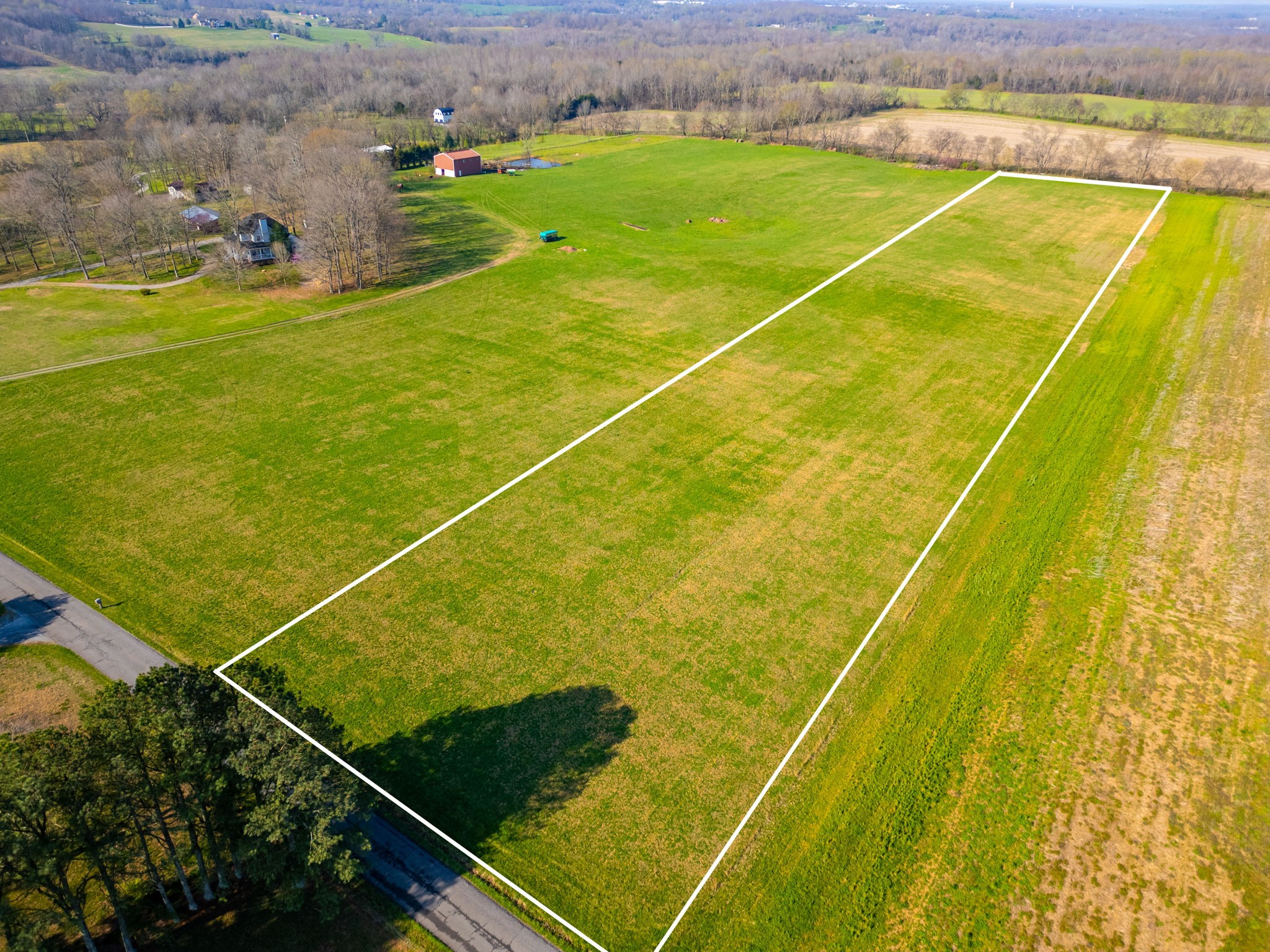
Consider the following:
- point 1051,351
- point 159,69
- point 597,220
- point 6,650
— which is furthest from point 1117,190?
point 159,69

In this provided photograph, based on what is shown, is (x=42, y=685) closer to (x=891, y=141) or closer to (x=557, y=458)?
(x=557, y=458)

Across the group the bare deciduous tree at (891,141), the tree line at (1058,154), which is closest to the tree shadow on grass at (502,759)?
the tree line at (1058,154)

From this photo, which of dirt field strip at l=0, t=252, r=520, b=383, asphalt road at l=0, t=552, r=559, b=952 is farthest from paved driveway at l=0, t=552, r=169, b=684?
dirt field strip at l=0, t=252, r=520, b=383

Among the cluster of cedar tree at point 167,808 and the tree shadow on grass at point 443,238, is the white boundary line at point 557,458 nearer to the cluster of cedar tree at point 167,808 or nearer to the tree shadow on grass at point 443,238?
the cluster of cedar tree at point 167,808

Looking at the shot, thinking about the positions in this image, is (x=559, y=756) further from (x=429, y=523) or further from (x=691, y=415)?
(x=691, y=415)

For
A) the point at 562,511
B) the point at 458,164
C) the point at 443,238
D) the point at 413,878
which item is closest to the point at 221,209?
the point at 443,238

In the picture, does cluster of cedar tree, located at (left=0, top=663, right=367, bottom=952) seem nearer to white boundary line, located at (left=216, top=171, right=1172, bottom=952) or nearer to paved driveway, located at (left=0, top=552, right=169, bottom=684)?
white boundary line, located at (left=216, top=171, right=1172, bottom=952)
